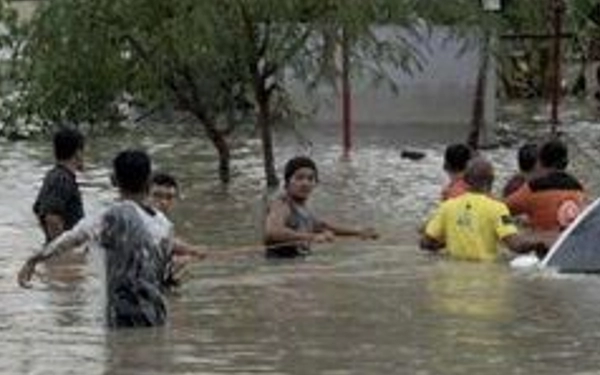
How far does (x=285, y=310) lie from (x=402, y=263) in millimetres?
2970

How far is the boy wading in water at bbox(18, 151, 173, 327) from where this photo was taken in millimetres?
11523

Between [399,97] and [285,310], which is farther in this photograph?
[399,97]

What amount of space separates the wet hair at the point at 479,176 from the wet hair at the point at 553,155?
71 cm

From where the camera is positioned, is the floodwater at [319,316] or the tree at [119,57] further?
the tree at [119,57]

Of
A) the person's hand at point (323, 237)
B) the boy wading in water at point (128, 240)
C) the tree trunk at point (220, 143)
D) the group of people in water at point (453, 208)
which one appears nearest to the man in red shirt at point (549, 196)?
the group of people in water at point (453, 208)

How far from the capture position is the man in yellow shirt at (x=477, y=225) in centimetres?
1504

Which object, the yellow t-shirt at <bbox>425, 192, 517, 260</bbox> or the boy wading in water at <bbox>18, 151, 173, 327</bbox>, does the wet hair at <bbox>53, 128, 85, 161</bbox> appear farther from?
the boy wading in water at <bbox>18, 151, 173, 327</bbox>

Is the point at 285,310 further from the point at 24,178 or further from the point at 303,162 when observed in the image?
the point at 24,178

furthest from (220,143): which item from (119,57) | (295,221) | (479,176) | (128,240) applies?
(128,240)

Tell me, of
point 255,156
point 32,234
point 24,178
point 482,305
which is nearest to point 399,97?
point 255,156

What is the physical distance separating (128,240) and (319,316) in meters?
1.84

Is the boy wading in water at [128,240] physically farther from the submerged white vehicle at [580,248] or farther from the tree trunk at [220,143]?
the tree trunk at [220,143]

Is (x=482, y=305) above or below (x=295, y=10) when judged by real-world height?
below

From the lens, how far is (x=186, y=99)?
2428 cm
